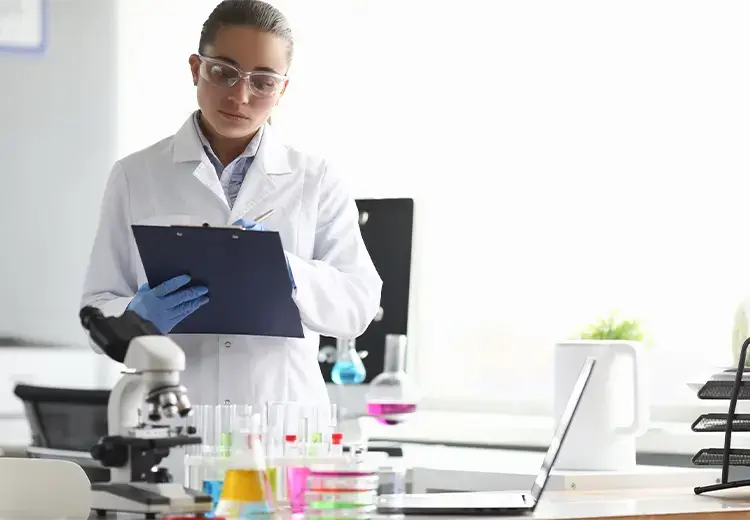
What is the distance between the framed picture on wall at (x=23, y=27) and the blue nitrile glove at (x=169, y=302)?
2.46 meters

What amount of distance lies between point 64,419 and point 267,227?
52.4 inches

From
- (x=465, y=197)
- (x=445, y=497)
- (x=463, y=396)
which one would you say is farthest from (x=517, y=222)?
(x=445, y=497)

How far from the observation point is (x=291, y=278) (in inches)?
84.2

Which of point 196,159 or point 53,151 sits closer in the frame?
point 196,159

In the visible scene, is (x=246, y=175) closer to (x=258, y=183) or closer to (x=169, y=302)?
(x=258, y=183)

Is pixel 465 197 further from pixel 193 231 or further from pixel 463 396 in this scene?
pixel 193 231

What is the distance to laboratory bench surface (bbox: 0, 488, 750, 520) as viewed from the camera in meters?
1.51

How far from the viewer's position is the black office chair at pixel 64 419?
3332 millimetres

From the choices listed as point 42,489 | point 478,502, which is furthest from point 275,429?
point 42,489

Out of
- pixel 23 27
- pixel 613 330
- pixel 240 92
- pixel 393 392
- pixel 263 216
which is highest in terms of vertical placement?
pixel 23 27

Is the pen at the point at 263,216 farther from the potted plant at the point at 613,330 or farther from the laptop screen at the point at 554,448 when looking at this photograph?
the potted plant at the point at 613,330


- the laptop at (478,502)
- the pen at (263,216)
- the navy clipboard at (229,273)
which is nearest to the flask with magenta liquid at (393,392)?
the pen at (263,216)

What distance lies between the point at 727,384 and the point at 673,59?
1.68 meters

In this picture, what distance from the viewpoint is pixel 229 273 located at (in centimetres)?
206
